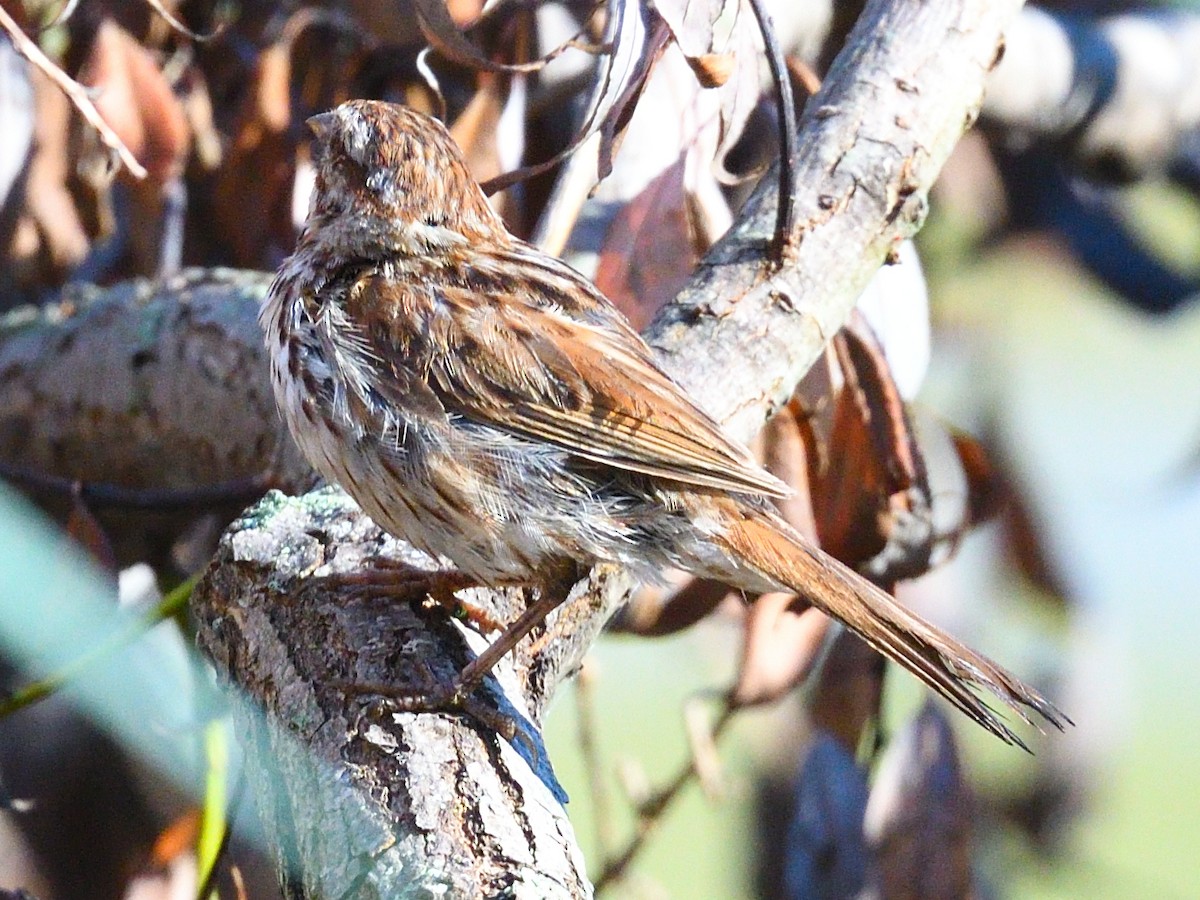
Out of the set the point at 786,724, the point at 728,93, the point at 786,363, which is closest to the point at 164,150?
the point at 728,93

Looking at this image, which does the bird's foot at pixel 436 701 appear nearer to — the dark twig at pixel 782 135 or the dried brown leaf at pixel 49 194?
the dark twig at pixel 782 135

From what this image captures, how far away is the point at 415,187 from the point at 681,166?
64cm

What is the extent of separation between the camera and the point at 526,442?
2.27 metres

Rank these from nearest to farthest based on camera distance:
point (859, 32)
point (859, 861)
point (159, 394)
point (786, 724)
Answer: point (859, 32) → point (159, 394) → point (859, 861) → point (786, 724)

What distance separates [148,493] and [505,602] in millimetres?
1348

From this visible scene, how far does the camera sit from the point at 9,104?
347cm

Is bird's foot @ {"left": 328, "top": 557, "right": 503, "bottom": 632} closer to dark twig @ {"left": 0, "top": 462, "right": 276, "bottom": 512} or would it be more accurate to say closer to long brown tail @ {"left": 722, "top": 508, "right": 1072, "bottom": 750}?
long brown tail @ {"left": 722, "top": 508, "right": 1072, "bottom": 750}

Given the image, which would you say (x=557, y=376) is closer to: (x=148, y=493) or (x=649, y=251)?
(x=649, y=251)

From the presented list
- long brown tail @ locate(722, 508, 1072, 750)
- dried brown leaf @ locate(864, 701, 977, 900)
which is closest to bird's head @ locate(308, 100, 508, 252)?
long brown tail @ locate(722, 508, 1072, 750)

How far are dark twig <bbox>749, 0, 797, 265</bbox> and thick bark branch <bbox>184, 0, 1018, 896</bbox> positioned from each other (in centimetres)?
5

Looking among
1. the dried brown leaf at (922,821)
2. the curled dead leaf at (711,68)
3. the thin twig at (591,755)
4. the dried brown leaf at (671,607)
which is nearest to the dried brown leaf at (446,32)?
the curled dead leaf at (711,68)

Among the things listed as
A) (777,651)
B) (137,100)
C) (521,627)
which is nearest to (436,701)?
(521,627)

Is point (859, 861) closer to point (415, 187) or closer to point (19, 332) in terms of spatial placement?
point (415, 187)

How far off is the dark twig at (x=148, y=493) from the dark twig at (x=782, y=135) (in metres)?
1.33
